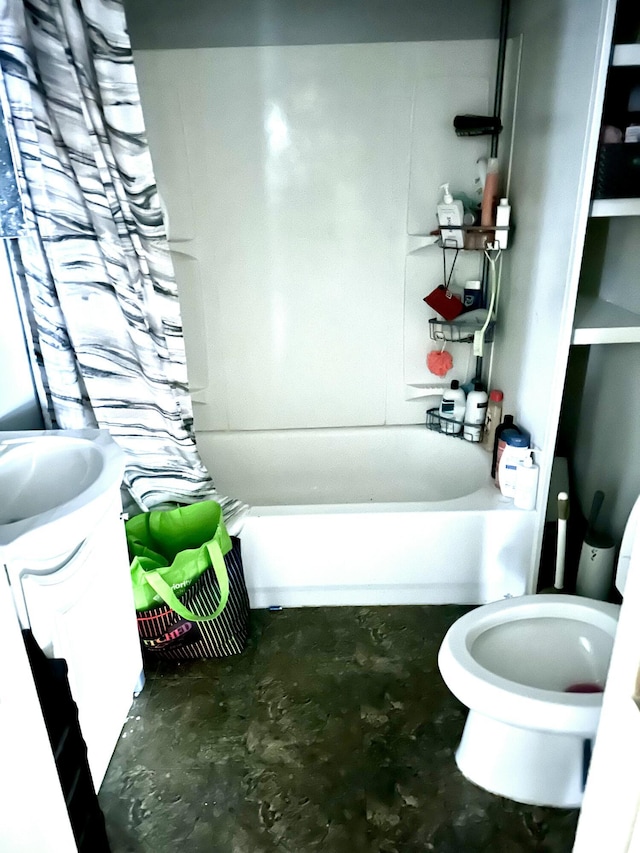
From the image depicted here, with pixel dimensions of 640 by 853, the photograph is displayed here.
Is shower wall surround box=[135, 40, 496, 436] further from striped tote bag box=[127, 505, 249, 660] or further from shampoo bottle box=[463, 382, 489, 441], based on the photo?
striped tote bag box=[127, 505, 249, 660]

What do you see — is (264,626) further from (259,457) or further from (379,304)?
(379,304)

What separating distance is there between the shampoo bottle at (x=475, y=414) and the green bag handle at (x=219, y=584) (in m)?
1.17

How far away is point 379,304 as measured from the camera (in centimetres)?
247

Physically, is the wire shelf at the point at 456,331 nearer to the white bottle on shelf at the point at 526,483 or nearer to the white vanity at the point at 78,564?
the white bottle on shelf at the point at 526,483

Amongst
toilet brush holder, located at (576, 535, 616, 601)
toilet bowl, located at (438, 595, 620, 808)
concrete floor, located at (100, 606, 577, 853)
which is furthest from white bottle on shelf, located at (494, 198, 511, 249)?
concrete floor, located at (100, 606, 577, 853)

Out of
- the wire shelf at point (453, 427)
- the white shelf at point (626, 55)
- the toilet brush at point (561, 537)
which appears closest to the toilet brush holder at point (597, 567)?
the toilet brush at point (561, 537)

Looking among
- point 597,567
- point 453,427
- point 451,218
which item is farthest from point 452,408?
point 597,567

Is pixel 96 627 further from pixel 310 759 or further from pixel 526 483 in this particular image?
pixel 526 483

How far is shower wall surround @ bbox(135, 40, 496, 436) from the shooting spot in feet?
7.11

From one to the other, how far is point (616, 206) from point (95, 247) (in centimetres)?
141

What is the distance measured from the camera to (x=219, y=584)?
169 centimetres

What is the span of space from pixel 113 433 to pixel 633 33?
1892 millimetres

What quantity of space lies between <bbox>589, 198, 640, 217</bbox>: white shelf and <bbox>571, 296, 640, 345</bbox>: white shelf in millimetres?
289

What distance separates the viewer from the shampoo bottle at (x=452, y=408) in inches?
96.6
